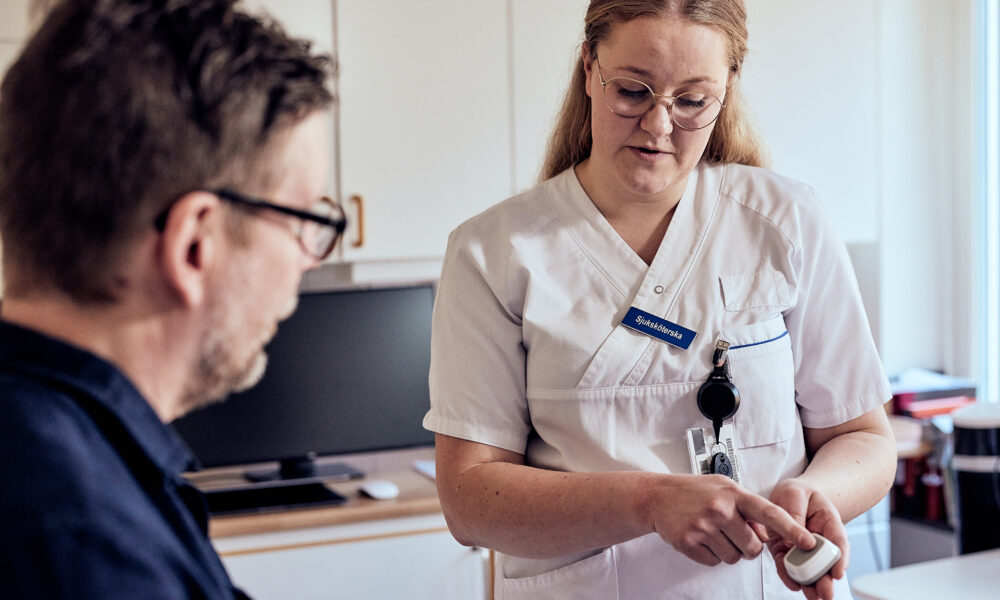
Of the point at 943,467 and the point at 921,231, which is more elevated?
the point at 921,231

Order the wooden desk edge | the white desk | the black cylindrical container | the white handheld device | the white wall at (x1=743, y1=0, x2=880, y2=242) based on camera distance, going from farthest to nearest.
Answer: the white wall at (x1=743, y1=0, x2=880, y2=242) → the wooden desk edge → the black cylindrical container → the white desk → the white handheld device

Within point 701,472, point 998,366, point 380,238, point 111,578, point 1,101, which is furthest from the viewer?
point 998,366

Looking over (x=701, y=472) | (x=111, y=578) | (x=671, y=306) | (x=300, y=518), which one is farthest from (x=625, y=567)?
(x=300, y=518)

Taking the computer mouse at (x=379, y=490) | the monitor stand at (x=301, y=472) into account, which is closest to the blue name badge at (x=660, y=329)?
the computer mouse at (x=379, y=490)

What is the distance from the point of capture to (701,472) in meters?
1.21

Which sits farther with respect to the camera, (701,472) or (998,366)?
(998,366)

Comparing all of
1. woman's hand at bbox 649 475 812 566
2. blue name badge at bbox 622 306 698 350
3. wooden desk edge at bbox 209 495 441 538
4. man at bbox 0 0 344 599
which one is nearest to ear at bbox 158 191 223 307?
man at bbox 0 0 344 599

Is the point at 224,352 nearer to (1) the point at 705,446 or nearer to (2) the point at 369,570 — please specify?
(1) the point at 705,446

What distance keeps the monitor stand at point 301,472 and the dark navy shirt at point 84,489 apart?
6.56 ft

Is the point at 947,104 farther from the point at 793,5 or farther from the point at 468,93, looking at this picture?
the point at 468,93

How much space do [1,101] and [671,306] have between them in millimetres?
820

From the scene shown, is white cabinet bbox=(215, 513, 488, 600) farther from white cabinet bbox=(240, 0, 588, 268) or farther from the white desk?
the white desk

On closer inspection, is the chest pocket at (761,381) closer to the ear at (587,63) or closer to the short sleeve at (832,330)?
the short sleeve at (832,330)

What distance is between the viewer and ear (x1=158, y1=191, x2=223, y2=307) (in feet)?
2.09
